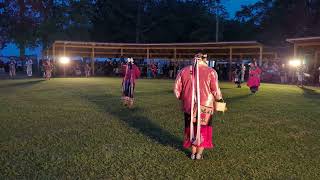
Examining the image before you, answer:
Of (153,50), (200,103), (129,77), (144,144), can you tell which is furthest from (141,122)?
(153,50)

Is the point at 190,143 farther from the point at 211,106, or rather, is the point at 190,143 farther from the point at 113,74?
the point at 113,74

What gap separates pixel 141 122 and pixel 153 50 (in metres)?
29.3

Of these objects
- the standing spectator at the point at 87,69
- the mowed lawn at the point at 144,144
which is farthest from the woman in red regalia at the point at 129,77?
the standing spectator at the point at 87,69

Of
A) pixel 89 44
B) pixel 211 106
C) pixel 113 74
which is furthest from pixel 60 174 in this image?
pixel 113 74

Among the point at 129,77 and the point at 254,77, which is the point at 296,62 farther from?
the point at 129,77

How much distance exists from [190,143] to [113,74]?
34586 millimetres

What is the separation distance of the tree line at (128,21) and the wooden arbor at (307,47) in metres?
15.4

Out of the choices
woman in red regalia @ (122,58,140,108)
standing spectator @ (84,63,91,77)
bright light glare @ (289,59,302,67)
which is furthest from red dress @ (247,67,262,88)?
standing spectator @ (84,63,91,77)

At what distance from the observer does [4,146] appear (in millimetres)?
7324

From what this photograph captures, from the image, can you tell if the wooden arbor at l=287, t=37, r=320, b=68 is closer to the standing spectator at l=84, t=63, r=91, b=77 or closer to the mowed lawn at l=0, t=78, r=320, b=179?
the mowed lawn at l=0, t=78, r=320, b=179

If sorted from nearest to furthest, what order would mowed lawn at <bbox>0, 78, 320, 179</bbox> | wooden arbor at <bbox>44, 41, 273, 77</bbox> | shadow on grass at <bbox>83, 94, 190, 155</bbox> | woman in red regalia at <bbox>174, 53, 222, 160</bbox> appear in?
mowed lawn at <bbox>0, 78, 320, 179</bbox>
woman in red regalia at <bbox>174, 53, 222, 160</bbox>
shadow on grass at <bbox>83, 94, 190, 155</bbox>
wooden arbor at <bbox>44, 41, 273, 77</bbox>

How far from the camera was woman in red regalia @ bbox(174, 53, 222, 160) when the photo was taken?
6711mm

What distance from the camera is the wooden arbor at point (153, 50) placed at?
3500 cm

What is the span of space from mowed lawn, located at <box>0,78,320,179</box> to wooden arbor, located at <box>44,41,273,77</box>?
22.1 meters
